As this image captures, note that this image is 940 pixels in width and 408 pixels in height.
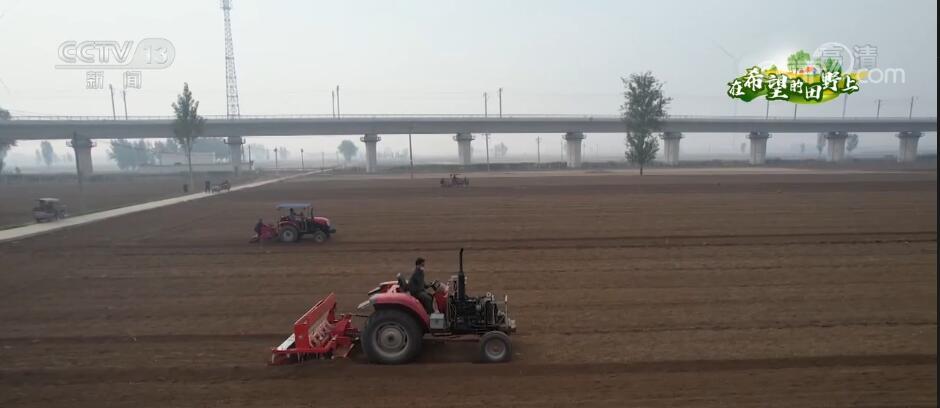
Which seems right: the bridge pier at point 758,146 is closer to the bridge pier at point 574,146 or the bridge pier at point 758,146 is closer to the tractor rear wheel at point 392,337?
the bridge pier at point 574,146

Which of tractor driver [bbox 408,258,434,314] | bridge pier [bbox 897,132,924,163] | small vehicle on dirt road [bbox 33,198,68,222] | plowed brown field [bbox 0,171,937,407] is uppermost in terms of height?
bridge pier [bbox 897,132,924,163]

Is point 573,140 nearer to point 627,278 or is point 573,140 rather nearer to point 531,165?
point 531,165

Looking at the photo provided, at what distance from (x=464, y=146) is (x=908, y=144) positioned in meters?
73.7

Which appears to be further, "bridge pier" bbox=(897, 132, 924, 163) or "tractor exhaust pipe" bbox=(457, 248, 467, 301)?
"bridge pier" bbox=(897, 132, 924, 163)

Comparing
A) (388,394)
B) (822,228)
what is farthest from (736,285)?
(822,228)

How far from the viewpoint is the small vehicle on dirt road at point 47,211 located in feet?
68.3

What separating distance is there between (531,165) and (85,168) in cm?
6072

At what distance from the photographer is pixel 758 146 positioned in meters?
81.4

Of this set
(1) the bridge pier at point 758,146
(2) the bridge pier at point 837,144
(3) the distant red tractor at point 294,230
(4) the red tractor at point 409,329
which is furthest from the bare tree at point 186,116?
(2) the bridge pier at point 837,144

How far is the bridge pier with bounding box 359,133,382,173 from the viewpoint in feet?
241

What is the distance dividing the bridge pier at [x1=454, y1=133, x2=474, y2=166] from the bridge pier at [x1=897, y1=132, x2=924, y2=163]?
7083 cm

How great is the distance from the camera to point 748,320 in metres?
8.45

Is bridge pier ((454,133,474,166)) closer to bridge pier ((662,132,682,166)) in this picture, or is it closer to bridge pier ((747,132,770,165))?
bridge pier ((662,132,682,166))

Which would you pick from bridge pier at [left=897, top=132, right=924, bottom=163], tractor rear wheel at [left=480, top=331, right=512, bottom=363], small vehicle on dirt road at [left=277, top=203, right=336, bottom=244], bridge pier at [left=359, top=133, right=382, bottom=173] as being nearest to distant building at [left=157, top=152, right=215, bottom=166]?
bridge pier at [left=359, top=133, right=382, bottom=173]
